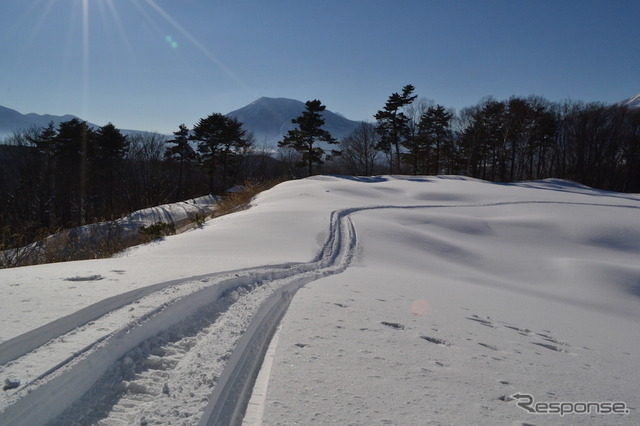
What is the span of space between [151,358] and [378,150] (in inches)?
1390

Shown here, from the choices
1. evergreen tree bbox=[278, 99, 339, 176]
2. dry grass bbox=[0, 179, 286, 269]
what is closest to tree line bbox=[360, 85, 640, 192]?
evergreen tree bbox=[278, 99, 339, 176]

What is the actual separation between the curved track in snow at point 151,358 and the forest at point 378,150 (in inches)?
1074

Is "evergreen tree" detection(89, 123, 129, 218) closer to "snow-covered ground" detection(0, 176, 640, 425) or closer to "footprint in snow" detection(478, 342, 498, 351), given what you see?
"snow-covered ground" detection(0, 176, 640, 425)

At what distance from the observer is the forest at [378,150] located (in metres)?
32.1

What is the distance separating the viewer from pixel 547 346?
2959 mm

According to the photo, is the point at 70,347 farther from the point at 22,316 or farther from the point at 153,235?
the point at 153,235

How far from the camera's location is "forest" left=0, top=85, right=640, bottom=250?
3212 cm

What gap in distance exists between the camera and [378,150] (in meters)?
35.7

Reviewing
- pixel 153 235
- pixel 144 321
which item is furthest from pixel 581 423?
pixel 153 235

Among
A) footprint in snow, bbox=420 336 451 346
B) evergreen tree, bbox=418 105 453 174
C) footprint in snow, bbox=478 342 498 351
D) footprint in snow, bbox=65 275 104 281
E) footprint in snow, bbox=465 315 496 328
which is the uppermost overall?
evergreen tree, bbox=418 105 453 174

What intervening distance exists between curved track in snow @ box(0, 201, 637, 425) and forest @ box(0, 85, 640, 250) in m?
27.3

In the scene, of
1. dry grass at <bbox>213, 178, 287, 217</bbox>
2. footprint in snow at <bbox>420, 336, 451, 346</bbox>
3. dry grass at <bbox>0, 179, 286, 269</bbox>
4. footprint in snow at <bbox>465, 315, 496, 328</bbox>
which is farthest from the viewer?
dry grass at <bbox>213, 178, 287, 217</bbox>

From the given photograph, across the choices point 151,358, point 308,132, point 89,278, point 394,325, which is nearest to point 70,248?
point 89,278

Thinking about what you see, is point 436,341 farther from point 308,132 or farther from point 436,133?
point 436,133
